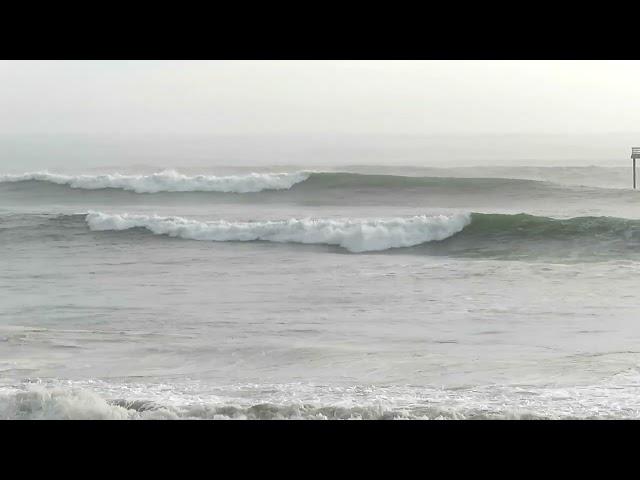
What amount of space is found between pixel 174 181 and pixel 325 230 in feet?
20.5

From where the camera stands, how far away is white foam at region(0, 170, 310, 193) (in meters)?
17.9

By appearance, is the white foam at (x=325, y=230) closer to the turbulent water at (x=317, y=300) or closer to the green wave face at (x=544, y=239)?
the turbulent water at (x=317, y=300)

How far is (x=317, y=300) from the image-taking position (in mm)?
7996

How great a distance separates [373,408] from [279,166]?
15870mm

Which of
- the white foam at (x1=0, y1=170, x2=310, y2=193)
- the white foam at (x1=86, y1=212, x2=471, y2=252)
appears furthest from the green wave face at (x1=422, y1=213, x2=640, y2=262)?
the white foam at (x1=0, y1=170, x2=310, y2=193)

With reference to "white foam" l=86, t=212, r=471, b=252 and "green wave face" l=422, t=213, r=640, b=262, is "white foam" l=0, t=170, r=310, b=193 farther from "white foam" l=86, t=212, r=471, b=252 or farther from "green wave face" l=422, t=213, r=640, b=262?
"green wave face" l=422, t=213, r=640, b=262

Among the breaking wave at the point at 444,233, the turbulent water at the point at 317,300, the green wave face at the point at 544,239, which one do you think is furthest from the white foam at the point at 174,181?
the green wave face at the point at 544,239

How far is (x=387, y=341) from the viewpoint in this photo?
612 centimetres

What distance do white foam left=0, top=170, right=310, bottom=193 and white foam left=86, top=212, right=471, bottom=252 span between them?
12.7 ft

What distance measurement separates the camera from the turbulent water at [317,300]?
180 inches

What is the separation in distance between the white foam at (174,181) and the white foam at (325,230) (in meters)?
3.86

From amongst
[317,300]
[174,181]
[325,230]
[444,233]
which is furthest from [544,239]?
[174,181]
